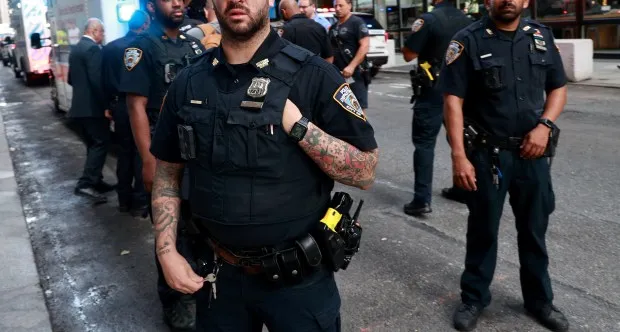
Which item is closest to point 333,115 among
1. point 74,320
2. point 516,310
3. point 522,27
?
point 522,27

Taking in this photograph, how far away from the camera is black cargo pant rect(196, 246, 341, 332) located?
2047mm

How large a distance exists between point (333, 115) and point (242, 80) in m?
0.31

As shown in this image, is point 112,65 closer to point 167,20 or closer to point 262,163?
point 167,20

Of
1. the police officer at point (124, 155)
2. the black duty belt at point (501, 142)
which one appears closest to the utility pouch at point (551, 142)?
the black duty belt at point (501, 142)

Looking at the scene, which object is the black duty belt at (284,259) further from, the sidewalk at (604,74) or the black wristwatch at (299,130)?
the sidewalk at (604,74)

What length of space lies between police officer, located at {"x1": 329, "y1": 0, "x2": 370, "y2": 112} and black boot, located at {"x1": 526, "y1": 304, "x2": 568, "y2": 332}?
11.5 feet

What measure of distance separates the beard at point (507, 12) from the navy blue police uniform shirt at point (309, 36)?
3.26 m

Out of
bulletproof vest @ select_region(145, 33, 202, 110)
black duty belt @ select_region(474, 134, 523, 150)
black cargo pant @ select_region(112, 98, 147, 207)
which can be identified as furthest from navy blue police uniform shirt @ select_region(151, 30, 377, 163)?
black cargo pant @ select_region(112, 98, 147, 207)

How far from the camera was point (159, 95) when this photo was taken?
363cm

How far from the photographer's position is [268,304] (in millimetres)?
2059

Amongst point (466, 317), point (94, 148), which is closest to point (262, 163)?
point (466, 317)

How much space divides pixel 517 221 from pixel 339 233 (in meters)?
1.74

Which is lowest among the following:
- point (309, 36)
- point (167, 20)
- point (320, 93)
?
point (320, 93)

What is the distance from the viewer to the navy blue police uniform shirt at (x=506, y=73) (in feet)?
10.7
